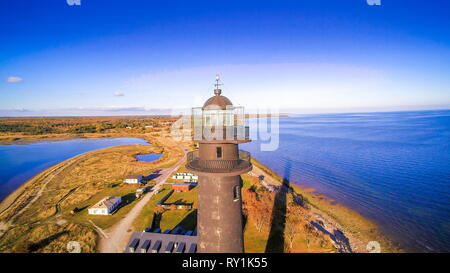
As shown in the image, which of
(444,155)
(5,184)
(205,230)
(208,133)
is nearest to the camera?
Answer: (208,133)

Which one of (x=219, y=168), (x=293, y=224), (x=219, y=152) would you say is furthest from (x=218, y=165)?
(x=293, y=224)

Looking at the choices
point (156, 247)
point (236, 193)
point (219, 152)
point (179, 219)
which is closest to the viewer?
point (219, 152)

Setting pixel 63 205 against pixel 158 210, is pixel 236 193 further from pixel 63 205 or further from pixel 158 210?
pixel 63 205

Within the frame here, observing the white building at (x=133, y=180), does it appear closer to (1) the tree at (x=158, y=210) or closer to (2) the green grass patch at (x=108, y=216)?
(2) the green grass patch at (x=108, y=216)

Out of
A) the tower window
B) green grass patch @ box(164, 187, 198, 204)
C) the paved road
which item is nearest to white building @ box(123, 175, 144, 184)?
the paved road
